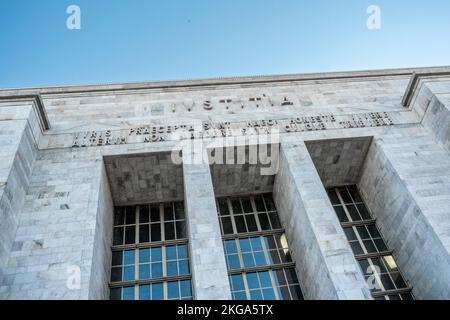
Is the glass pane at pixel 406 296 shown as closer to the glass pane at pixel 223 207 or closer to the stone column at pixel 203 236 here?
the stone column at pixel 203 236

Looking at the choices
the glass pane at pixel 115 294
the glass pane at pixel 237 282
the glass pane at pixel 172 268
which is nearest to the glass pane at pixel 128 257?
the glass pane at pixel 115 294

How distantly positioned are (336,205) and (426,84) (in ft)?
19.8

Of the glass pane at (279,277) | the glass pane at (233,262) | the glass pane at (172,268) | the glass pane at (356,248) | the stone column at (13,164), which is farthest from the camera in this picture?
the glass pane at (356,248)

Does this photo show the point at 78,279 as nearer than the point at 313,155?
Yes

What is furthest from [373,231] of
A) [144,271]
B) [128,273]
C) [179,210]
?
[128,273]

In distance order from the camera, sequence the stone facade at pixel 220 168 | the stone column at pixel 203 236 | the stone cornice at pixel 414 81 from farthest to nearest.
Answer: the stone cornice at pixel 414 81 < the stone facade at pixel 220 168 < the stone column at pixel 203 236

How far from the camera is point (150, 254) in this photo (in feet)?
46.3

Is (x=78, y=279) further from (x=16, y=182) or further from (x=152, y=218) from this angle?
(x=152, y=218)

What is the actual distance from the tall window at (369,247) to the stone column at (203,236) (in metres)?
5.48

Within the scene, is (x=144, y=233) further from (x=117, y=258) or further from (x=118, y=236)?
(x=117, y=258)

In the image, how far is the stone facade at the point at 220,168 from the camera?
36.8 ft

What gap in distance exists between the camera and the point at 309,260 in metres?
12.5

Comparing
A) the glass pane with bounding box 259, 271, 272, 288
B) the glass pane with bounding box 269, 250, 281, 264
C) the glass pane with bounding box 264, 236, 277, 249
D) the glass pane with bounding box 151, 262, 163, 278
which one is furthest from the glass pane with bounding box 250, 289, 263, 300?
the glass pane with bounding box 151, 262, 163, 278
